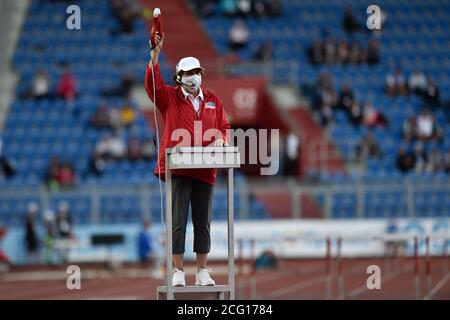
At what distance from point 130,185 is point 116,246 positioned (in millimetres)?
1462

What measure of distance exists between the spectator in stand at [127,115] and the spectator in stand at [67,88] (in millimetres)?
1682

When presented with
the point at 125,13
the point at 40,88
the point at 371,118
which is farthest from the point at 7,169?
the point at 371,118

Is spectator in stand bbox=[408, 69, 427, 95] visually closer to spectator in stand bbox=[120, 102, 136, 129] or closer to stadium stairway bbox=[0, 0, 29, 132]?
spectator in stand bbox=[120, 102, 136, 129]

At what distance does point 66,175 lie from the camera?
2817 centimetres

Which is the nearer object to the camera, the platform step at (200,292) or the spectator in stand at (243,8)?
the platform step at (200,292)

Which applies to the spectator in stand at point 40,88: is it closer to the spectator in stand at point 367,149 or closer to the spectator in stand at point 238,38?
the spectator in stand at point 238,38

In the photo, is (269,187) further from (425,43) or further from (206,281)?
(206,281)

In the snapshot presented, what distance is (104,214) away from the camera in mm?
27156

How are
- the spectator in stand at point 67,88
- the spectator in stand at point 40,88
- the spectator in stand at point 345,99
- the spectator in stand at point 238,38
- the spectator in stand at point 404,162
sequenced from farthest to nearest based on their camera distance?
the spectator in stand at point 238,38
the spectator in stand at point 40,88
the spectator in stand at point 67,88
the spectator in stand at point 345,99
the spectator in stand at point 404,162

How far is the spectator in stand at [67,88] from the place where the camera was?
102 feet

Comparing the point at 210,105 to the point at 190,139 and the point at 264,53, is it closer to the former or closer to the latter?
the point at 190,139

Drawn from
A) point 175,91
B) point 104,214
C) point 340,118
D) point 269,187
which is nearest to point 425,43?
point 340,118

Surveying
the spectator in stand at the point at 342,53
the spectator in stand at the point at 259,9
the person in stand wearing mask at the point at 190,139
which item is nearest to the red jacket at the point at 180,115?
the person in stand wearing mask at the point at 190,139
